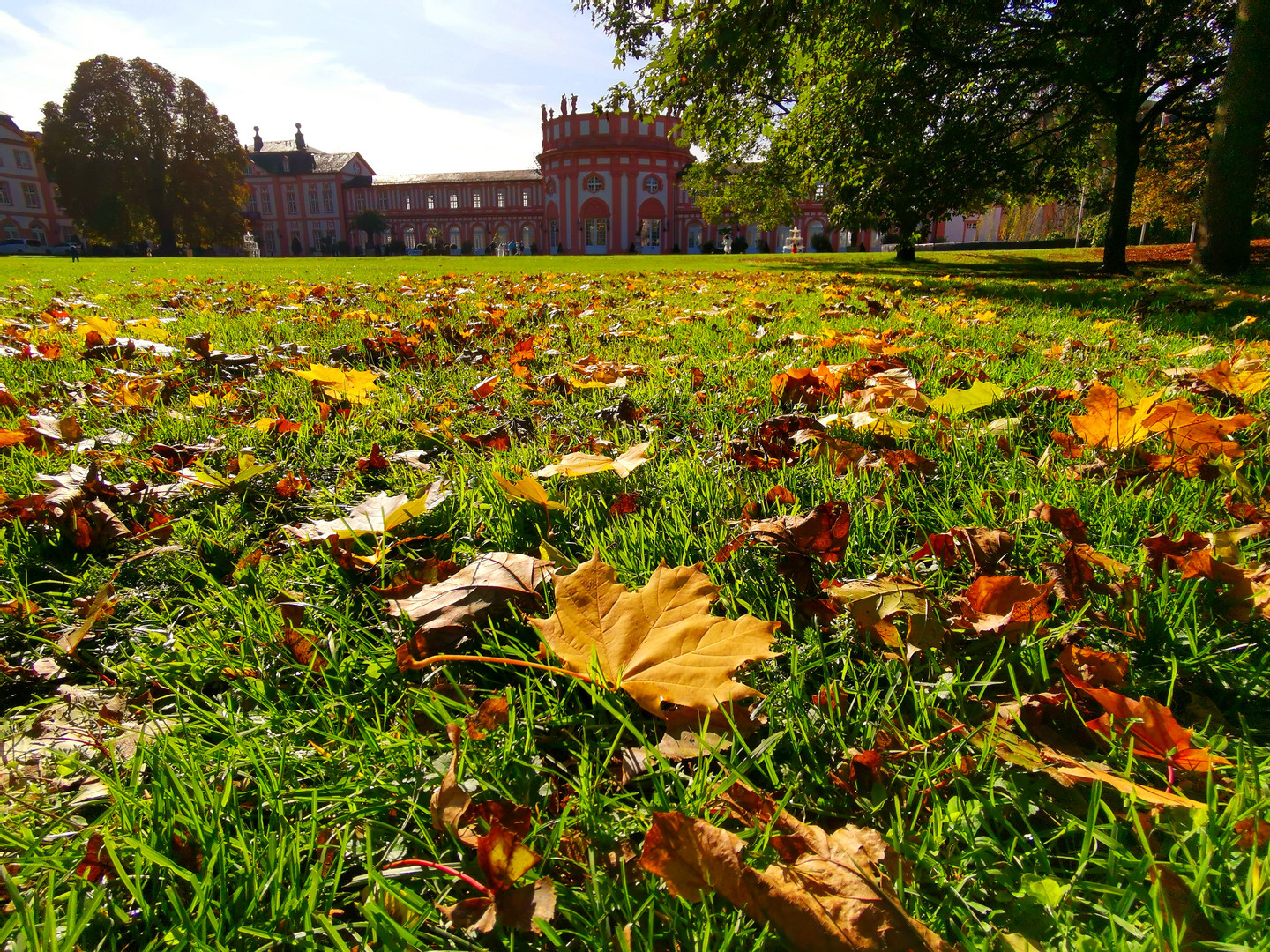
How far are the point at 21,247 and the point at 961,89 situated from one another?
63.7m

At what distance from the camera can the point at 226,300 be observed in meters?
5.52

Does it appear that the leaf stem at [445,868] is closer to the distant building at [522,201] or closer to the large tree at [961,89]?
the large tree at [961,89]

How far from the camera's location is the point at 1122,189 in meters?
12.0

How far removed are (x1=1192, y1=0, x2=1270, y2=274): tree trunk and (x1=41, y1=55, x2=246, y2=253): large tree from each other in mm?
50109

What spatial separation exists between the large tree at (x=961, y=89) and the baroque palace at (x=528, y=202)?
1479 inches

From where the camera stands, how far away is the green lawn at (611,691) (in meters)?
0.61

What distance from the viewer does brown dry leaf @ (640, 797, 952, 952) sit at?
0.56 m

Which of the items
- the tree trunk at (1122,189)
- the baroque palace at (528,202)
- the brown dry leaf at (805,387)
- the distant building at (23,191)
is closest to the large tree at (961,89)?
the tree trunk at (1122,189)

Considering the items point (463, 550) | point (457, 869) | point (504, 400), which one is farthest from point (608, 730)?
point (504, 400)

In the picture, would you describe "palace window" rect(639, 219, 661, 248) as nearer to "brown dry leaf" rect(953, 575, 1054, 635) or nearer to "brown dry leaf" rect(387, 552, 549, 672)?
"brown dry leaf" rect(387, 552, 549, 672)

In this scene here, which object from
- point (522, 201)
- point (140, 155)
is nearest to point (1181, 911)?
point (140, 155)

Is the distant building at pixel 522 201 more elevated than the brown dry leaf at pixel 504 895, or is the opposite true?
the distant building at pixel 522 201

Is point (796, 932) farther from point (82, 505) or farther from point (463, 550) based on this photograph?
point (82, 505)

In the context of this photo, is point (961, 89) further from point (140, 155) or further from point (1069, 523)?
point (140, 155)
